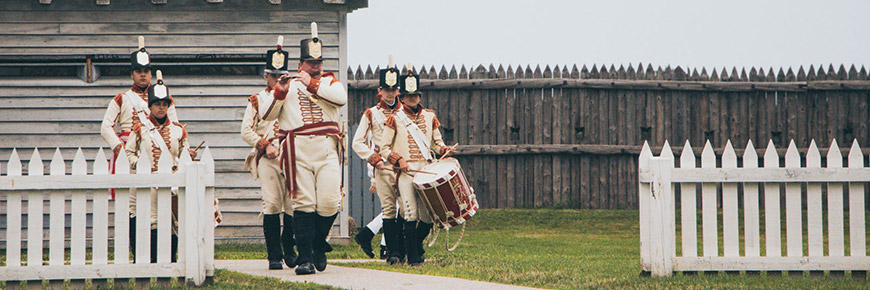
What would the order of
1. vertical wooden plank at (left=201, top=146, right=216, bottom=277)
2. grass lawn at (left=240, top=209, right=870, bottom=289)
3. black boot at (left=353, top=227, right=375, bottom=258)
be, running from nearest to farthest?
vertical wooden plank at (left=201, top=146, right=216, bottom=277)
grass lawn at (left=240, top=209, right=870, bottom=289)
black boot at (left=353, top=227, right=375, bottom=258)

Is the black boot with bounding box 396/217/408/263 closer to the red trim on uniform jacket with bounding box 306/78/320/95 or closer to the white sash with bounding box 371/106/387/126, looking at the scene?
the white sash with bounding box 371/106/387/126

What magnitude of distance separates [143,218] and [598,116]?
9.92 meters

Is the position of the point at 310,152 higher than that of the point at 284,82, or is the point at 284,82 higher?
the point at 284,82

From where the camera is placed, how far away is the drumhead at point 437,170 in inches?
324

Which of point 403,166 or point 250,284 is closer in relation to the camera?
point 250,284

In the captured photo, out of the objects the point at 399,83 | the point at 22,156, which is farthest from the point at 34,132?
the point at 399,83

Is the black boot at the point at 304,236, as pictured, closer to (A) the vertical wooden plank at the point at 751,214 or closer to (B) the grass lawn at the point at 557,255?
(B) the grass lawn at the point at 557,255

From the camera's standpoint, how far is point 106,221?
6.43m

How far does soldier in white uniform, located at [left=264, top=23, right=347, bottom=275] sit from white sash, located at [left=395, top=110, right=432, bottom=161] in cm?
124

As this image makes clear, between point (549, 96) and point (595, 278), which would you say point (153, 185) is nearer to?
point (595, 278)

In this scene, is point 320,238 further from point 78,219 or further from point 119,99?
point 119,99

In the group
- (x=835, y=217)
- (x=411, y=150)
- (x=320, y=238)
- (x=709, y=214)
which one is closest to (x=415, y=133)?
(x=411, y=150)

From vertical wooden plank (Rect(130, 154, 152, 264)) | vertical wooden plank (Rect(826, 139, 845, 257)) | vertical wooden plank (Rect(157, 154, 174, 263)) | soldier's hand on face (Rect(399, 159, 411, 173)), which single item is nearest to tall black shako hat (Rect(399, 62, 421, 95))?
soldier's hand on face (Rect(399, 159, 411, 173))

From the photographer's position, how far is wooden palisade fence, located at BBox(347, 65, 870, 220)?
49.8ft
